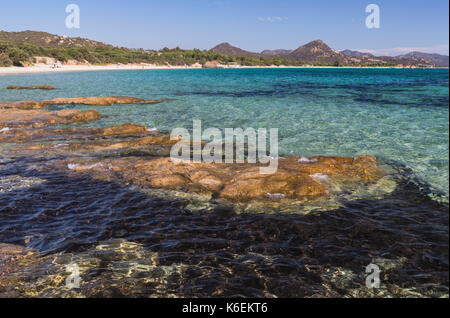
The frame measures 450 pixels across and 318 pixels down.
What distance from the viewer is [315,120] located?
80.0ft

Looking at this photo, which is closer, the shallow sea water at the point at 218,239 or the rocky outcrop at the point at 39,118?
the shallow sea water at the point at 218,239

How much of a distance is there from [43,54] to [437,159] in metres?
145

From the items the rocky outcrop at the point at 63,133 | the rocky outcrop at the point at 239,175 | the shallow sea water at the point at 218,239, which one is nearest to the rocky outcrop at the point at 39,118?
the rocky outcrop at the point at 63,133

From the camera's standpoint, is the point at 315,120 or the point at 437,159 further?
the point at 315,120

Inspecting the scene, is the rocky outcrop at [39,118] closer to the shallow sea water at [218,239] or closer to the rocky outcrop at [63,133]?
the rocky outcrop at [63,133]

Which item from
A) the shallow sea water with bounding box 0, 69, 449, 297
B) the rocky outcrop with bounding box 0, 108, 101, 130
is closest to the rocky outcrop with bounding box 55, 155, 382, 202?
the shallow sea water with bounding box 0, 69, 449, 297

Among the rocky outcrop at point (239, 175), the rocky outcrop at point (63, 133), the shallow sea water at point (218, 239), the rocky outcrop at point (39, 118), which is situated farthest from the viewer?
the rocky outcrop at point (39, 118)

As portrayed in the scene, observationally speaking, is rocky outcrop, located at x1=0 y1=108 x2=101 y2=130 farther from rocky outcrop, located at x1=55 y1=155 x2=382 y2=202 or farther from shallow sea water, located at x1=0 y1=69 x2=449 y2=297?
rocky outcrop, located at x1=55 y1=155 x2=382 y2=202

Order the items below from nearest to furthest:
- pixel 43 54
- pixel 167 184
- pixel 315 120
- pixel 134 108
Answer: pixel 167 184
pixel 315 120
pixel 134 108
pixel 43 54

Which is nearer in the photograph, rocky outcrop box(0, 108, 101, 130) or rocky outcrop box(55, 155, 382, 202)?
rocky outcrop box(55, 155, 382, 202)

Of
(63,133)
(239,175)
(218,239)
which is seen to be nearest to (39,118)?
(63,133)
